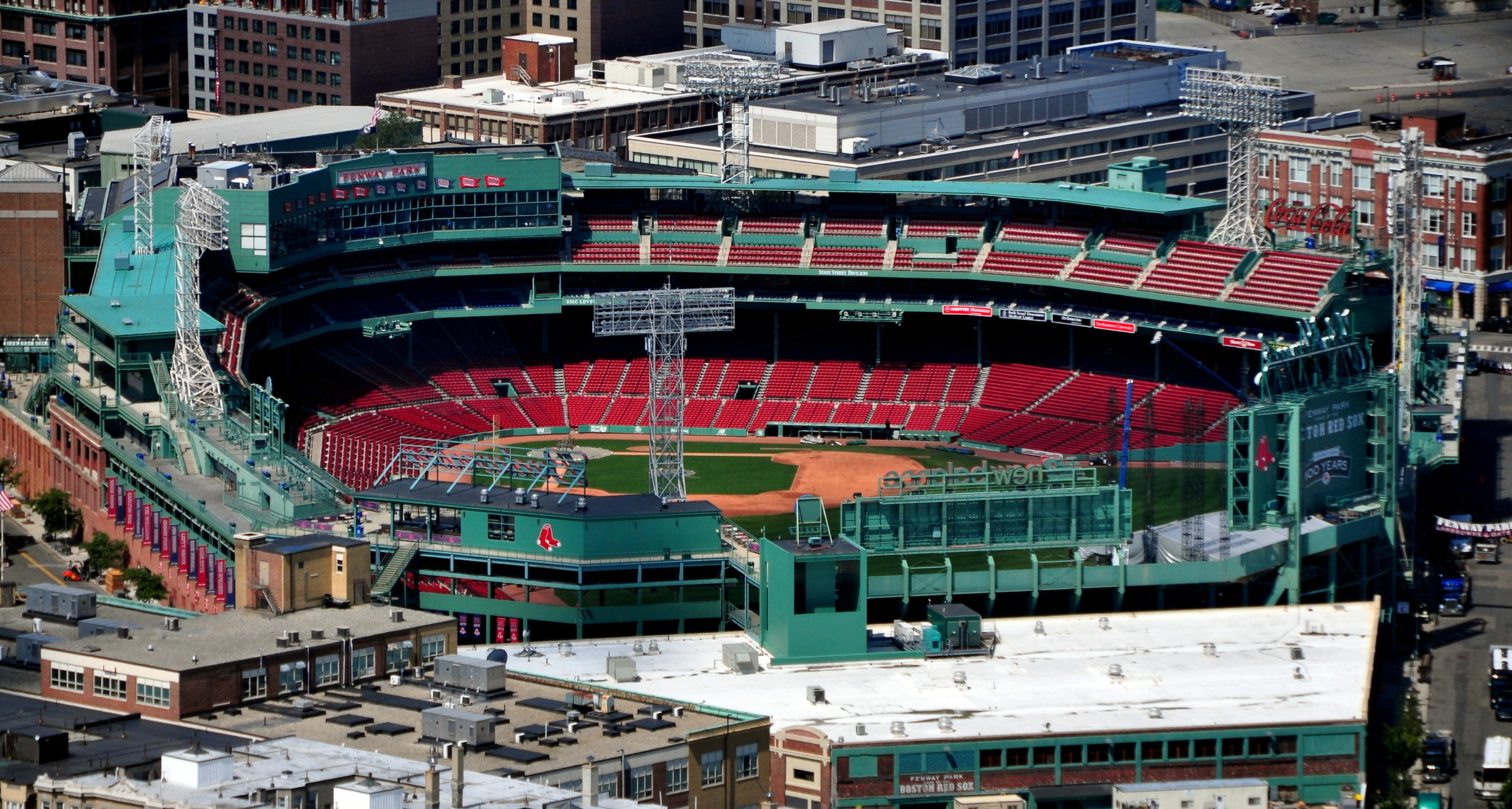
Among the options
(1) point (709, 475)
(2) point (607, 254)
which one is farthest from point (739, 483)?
(2) point (607, 254)

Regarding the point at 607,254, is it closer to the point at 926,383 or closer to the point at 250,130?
the point at 926,383

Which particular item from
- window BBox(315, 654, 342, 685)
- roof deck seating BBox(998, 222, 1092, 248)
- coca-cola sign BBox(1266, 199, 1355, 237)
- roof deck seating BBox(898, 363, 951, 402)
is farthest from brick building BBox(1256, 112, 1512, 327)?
window BBox(315, 654, 342, 685)

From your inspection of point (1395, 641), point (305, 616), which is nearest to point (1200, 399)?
point (1395, 641)

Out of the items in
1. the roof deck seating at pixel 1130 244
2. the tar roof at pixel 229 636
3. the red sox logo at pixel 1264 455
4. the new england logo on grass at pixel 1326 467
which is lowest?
the tar roof at pixel 229 636

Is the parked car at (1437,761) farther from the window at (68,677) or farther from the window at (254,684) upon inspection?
the window at (68,677)

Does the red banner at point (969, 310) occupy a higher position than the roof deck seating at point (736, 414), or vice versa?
the red banner at point (969, 310)

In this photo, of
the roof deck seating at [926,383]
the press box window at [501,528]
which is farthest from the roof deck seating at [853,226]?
the press box window at [501,528]
